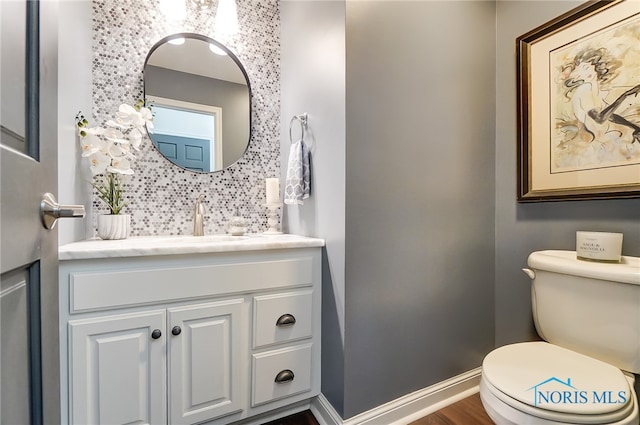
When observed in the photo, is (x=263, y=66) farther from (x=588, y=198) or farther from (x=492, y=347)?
(x=492, y=347)

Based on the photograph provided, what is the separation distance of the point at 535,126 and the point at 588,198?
42 centimetres

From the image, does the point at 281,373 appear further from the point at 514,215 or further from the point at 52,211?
the point at 514,215

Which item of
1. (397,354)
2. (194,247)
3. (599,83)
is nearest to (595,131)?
Answer: (599,83)

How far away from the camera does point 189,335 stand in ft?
3.70

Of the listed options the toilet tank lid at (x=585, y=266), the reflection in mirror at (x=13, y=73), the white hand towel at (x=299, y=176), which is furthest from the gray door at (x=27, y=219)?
the toilet tank lid at (x=585, y=266)

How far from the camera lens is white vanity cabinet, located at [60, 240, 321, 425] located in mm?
979

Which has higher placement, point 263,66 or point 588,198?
point 263,66

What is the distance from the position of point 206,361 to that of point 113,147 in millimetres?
984

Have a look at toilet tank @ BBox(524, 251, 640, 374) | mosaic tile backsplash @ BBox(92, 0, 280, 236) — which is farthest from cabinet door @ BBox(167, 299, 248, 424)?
toilet tank @ BBox(524, 251, 640, 374)

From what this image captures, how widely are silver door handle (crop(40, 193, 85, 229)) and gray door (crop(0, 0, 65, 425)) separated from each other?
14mm

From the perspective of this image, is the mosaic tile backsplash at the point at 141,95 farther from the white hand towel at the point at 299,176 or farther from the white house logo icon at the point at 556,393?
the white house logo icon at the point at 556,393

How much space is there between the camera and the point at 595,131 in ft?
4.09

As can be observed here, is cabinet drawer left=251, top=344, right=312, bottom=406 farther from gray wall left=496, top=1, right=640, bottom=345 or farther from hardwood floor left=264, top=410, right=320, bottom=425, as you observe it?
gray wall left=496, top=1, right=640, bottom=345

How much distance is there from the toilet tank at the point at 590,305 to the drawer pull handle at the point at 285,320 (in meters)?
1.06
